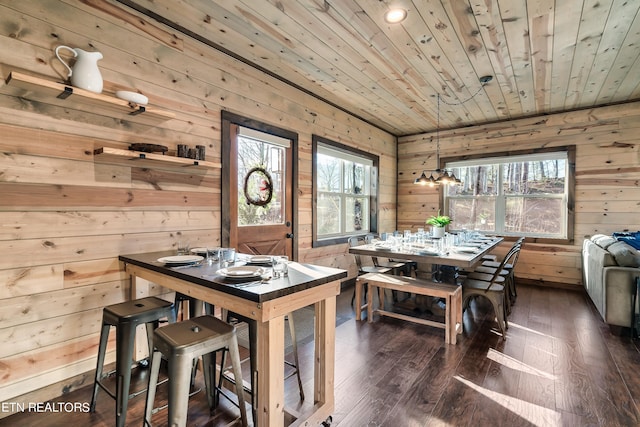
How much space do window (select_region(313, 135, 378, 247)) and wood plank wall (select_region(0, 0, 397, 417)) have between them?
5.83 feet

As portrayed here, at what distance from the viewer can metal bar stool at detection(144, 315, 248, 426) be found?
4.36ft

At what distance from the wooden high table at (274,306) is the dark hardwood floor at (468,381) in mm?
299

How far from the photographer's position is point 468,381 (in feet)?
7.18

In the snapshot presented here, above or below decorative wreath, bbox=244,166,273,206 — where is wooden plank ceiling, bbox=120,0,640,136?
above

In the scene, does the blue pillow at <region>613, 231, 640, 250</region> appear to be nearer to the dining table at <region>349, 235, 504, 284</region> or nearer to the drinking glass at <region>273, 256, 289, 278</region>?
the dining table at <region>349, 235, 504, 284</region>

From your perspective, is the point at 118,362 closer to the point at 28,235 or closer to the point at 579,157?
the point at 28,235

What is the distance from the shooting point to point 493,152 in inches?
208

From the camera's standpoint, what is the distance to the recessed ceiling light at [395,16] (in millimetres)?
2266

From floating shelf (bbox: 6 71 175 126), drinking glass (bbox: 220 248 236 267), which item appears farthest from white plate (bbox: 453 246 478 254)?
floating shelf (bbox: 6 71 175 126)

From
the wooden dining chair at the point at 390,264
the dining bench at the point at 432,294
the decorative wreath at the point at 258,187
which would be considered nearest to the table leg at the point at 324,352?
the dining bench at the point at 432,294

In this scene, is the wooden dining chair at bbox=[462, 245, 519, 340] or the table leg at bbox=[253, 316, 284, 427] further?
the wooden dining chair at bbox=[462, 245, 519, 340]

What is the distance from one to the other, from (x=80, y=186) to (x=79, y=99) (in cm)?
56

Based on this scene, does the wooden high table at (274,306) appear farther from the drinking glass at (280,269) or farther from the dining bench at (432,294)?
the dining bench at (432,294)

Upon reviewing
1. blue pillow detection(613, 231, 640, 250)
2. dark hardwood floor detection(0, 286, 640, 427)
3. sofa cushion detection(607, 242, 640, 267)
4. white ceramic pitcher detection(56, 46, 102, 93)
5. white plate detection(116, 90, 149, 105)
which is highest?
white ceramic pitcher detection(56, 46, 102, 93)
